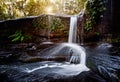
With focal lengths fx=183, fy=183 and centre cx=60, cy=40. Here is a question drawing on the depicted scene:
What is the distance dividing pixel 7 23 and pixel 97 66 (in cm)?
863

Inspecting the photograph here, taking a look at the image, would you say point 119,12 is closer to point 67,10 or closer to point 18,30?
point 18,30

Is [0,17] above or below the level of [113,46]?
above

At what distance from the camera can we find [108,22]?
1062 centimetres

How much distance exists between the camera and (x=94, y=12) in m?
10.9

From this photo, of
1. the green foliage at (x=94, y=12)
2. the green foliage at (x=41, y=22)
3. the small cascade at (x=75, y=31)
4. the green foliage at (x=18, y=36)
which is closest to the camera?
the green foliage at (x=94, y=12)

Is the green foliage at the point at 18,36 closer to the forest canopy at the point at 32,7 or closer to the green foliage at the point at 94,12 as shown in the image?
the green foliage at the point at 94,12

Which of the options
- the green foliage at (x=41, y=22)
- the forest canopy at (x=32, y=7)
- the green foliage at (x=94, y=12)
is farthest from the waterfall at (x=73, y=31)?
the forest canopy at (x=32, y=7)

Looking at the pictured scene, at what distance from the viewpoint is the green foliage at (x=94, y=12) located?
10.8 meters

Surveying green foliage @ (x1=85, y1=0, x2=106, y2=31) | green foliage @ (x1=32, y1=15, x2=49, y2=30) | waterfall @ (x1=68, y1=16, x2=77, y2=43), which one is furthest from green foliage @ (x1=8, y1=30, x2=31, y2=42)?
green foliage @ (x1=85, y1=0, x2=106, y2=31)

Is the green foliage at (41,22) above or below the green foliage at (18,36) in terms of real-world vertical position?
above

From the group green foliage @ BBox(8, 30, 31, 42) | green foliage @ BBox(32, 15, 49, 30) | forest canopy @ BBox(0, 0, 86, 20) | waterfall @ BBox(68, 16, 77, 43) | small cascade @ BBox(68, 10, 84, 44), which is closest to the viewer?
small cascade @ BBox(68, 10, 84, 44)

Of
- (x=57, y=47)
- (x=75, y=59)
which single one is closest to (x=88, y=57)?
(x=75, y=59)

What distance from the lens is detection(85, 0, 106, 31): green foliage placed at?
35.4 ft

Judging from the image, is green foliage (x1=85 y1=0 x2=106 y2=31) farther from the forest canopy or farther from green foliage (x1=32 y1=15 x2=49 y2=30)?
the forest canopy
